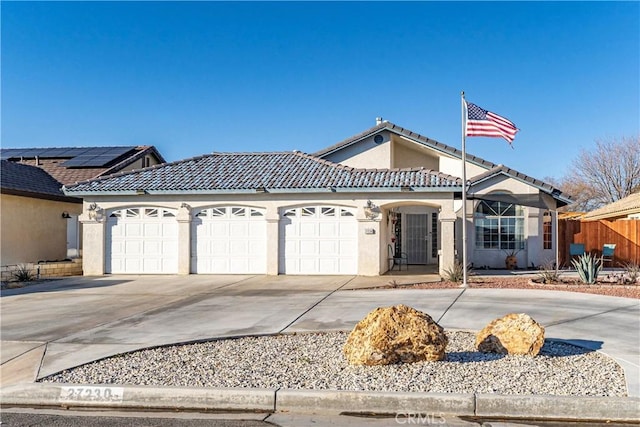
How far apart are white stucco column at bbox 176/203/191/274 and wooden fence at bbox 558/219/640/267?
1542cm

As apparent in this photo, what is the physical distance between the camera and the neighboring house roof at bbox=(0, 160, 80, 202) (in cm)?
2138

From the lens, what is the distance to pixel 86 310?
496 inches

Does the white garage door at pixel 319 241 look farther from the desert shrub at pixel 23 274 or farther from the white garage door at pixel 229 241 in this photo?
the desert shrub at pixel 23 274

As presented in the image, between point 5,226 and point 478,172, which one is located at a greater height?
point 478,172

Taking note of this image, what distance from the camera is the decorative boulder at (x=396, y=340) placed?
289 inches

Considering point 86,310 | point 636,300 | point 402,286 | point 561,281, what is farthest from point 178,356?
point 561,281

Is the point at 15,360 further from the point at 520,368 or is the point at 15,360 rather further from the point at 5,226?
the point at 5,226

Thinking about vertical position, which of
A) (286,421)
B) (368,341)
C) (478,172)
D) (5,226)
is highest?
(478,172)

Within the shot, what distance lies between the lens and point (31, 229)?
22594 millimetres

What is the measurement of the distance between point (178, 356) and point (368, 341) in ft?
9.07

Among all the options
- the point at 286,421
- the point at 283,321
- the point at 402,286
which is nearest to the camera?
the point at 286,421

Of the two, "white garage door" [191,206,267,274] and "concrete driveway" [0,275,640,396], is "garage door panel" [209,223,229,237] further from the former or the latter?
"concrete driveway" [0,275,640,396]

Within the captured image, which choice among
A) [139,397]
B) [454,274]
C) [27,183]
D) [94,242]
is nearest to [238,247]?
[94,242]

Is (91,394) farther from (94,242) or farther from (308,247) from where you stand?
(94,242)
